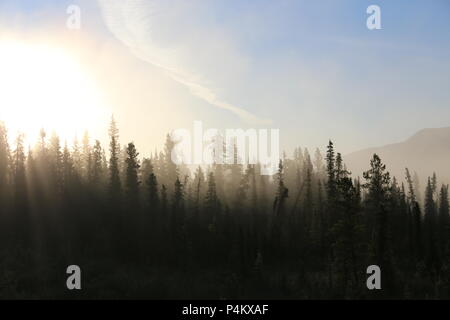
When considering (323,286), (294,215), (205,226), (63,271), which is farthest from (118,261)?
(294,215)

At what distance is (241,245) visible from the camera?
257 feet

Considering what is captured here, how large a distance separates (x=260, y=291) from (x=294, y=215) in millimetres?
36010

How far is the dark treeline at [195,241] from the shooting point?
6028cm

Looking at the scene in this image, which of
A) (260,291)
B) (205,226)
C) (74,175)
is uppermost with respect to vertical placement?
(74,175)

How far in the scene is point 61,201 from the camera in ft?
304

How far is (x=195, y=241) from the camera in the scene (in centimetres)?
8212

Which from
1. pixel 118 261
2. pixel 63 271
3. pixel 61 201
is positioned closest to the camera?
pixel 63 271

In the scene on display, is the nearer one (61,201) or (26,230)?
(26,230)

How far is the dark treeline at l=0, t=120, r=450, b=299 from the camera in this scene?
60.3 meters

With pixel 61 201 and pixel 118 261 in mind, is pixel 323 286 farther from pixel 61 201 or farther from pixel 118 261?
pixel 61 201

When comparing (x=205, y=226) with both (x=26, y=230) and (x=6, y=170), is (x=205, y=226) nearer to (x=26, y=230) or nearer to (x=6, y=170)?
(x=26, y=230)
